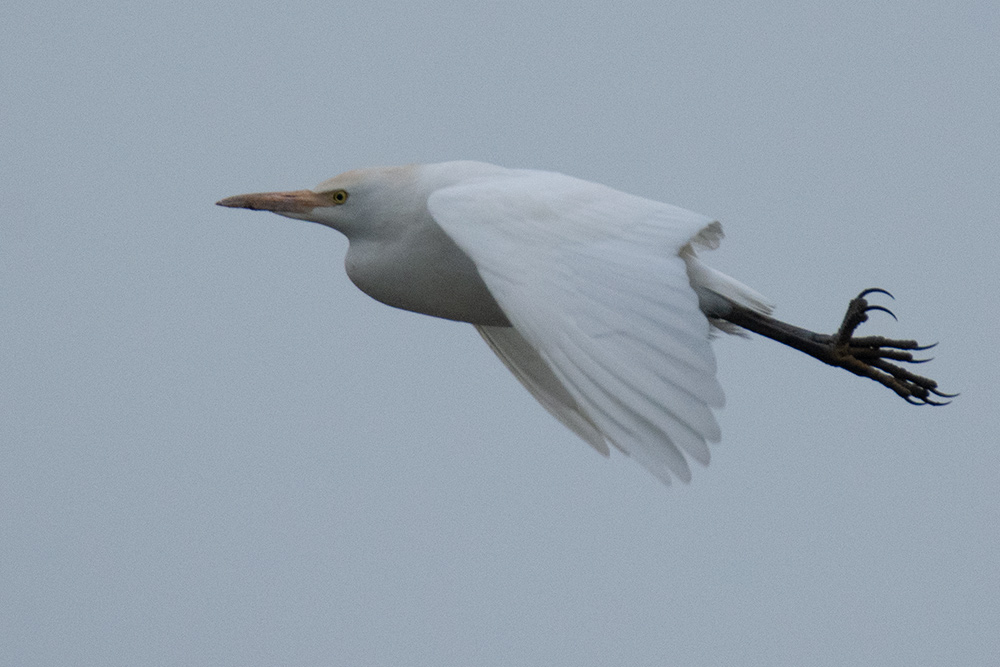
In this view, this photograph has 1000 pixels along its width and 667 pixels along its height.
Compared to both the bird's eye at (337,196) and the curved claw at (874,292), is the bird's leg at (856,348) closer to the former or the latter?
the curved claw at (874,292)

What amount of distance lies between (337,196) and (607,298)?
4.71 ft

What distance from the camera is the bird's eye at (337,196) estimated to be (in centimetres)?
532

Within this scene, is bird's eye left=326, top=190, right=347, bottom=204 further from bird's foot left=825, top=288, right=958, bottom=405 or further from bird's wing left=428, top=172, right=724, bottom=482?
bird's foot left=825, top=288, right=958, bottom=405

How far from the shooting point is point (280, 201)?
5391 mm

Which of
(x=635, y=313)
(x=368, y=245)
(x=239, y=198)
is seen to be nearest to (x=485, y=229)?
(x=635, y=313)

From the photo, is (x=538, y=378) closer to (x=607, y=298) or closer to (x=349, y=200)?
(x=349, y=200)

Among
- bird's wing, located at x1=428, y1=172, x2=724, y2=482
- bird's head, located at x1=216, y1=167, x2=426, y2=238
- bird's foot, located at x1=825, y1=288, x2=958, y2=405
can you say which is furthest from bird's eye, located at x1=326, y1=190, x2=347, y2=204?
bird's foot, located at x1=825, y1=288, x2=958, y2=405

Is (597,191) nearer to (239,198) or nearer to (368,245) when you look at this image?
(368,245)

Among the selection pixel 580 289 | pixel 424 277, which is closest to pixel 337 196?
pixel 424 277

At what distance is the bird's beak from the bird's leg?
1.52m

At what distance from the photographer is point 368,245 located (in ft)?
17.3

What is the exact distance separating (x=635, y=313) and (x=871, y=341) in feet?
4.50

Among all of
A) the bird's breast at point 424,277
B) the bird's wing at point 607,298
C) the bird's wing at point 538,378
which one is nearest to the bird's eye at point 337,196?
the bird's breast at point 424,277

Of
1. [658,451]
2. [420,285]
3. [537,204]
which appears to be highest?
[537,204]
